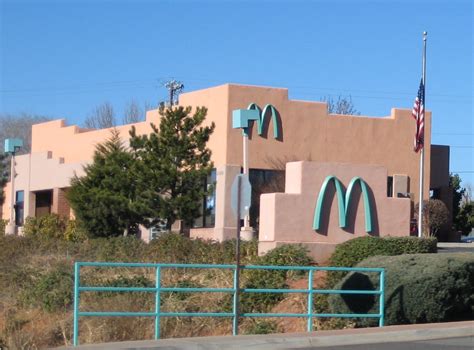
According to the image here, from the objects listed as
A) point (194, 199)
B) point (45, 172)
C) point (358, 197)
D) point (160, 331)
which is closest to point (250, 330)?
point (160, 331)

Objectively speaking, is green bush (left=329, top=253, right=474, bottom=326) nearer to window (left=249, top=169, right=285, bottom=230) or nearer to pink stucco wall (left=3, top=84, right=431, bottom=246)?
pink stucco wall (left=3, top=84, right=431, bottom=246)

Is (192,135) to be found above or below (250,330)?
above

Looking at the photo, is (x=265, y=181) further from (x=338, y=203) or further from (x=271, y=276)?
(x=271, y=276)

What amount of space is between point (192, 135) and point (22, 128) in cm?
5763

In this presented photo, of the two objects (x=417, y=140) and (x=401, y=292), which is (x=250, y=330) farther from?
(x=417, y=140)

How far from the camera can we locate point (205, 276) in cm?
Answer: 2197

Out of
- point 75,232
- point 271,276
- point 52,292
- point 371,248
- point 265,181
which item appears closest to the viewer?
point 52,292

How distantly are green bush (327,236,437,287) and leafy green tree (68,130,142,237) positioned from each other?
12.1 m

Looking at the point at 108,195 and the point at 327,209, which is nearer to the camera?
the point at 327,209

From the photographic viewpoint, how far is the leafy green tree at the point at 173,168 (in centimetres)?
3400

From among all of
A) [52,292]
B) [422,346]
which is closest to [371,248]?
[422,346]

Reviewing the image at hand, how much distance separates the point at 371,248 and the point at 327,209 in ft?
7.65

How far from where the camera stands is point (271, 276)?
21953 millimetres

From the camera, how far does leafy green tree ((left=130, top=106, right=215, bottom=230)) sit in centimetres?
3400
